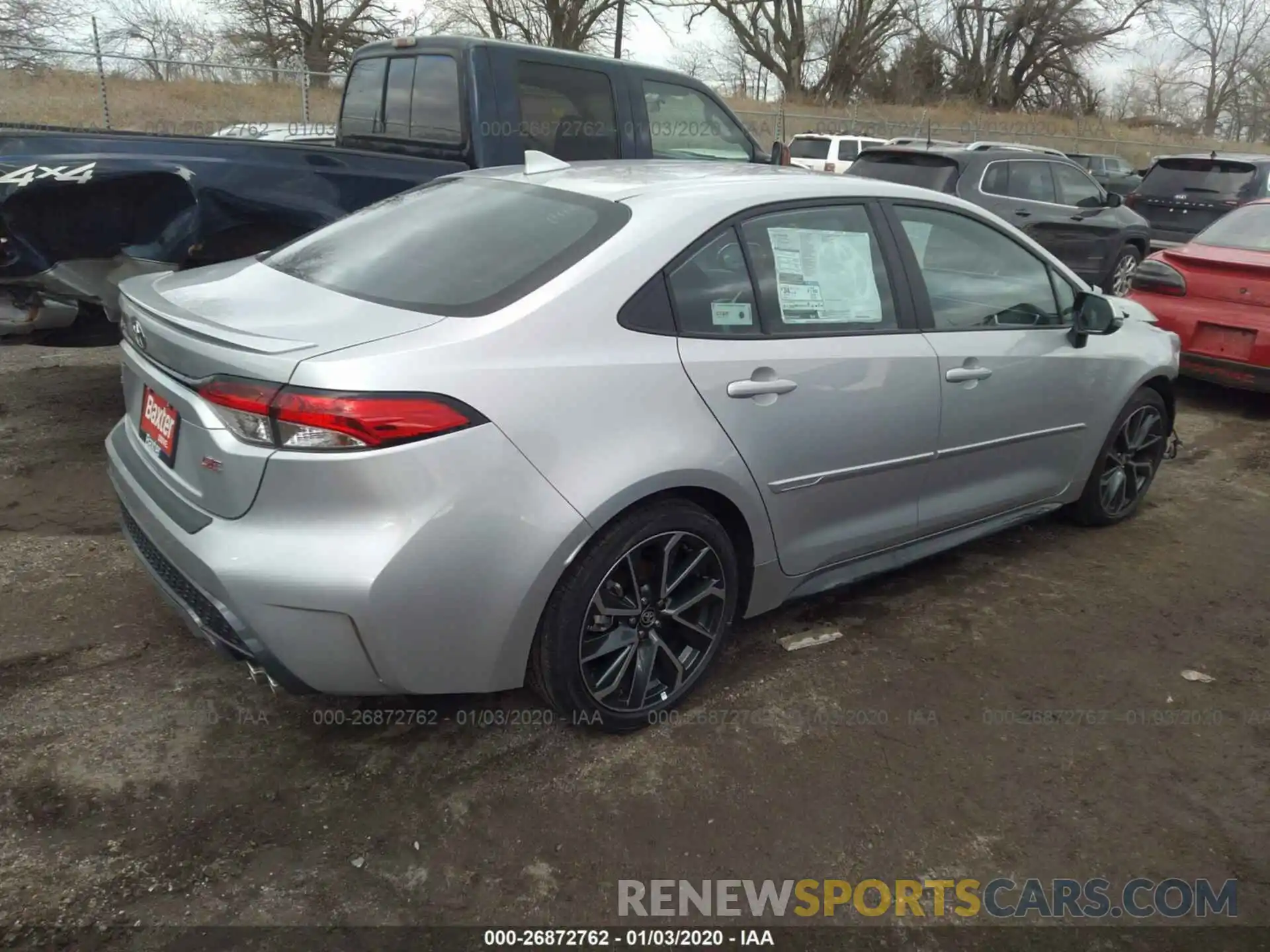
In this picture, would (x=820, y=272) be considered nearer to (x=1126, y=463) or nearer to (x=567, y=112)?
(x=1126, y=463)

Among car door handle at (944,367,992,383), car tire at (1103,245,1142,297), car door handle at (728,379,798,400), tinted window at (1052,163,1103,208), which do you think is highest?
tinted window at (1052,163,1103,208)

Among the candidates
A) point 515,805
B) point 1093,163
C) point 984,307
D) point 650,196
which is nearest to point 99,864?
point 515,805

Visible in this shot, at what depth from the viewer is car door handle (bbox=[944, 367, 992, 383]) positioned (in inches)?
138

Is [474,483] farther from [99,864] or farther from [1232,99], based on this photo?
[1232,99]

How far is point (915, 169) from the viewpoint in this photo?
9461 mm

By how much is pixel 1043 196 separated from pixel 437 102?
6.84 metres

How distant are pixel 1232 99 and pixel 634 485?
6672 cm

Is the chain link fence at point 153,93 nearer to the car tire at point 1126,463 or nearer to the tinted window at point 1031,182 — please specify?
the tinted window at point 1031,182

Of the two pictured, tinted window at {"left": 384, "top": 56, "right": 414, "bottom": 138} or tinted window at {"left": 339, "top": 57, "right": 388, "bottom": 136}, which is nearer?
tinted window at {"left": 384, "top": 56, "right": 414, "bottom": 138}

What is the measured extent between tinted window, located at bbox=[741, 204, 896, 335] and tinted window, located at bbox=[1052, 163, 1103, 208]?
787 cm

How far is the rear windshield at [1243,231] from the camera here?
685 centimetres

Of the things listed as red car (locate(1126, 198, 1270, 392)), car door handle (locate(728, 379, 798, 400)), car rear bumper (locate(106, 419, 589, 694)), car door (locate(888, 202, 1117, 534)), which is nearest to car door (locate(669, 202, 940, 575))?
car door handle (locate(728, 379, 798, 400))

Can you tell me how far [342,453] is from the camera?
227 cm
